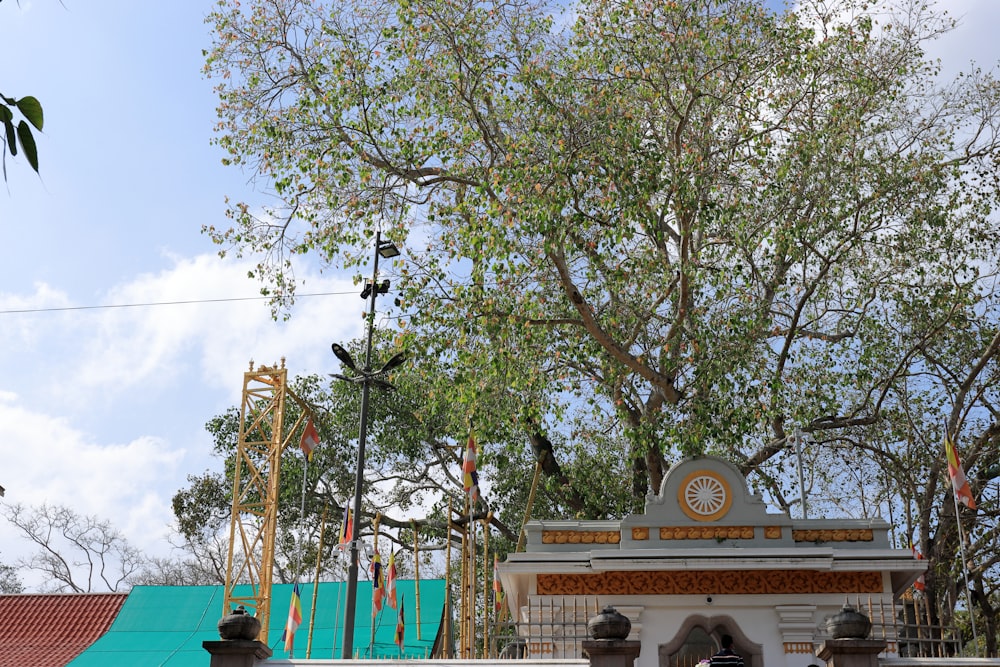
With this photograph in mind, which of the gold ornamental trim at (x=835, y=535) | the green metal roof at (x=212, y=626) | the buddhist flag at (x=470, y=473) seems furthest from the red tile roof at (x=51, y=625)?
the gold ornamental trim at (x=835, y=535)

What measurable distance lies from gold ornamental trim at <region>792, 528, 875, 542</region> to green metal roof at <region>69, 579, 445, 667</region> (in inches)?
409

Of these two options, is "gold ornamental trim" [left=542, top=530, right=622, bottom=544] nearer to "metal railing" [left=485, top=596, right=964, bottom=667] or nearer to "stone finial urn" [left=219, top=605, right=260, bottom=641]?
"metal railing" [left=485, top=596, right=964, bottom=667]

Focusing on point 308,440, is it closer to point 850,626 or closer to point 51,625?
point 51,625

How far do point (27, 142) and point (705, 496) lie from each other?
1351 cm

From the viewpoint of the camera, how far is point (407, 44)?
61.6ft

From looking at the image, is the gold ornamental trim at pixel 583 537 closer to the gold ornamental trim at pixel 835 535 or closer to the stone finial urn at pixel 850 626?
the gold ornamental trim at pixel 835 535

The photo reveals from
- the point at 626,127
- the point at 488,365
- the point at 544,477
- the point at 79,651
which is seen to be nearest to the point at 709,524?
the point at 488,365

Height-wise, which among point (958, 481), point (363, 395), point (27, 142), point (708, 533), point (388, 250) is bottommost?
point (27, 142)

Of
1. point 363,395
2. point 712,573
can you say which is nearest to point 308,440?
point 363,395

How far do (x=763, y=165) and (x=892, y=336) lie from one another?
188 inches

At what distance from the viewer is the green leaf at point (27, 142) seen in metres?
3.24

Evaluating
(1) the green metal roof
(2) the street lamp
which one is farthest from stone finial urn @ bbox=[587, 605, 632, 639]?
(1) the green metal roof

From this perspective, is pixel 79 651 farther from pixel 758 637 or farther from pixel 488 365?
pixel 758 637

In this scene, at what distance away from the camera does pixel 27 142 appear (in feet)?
10.7
